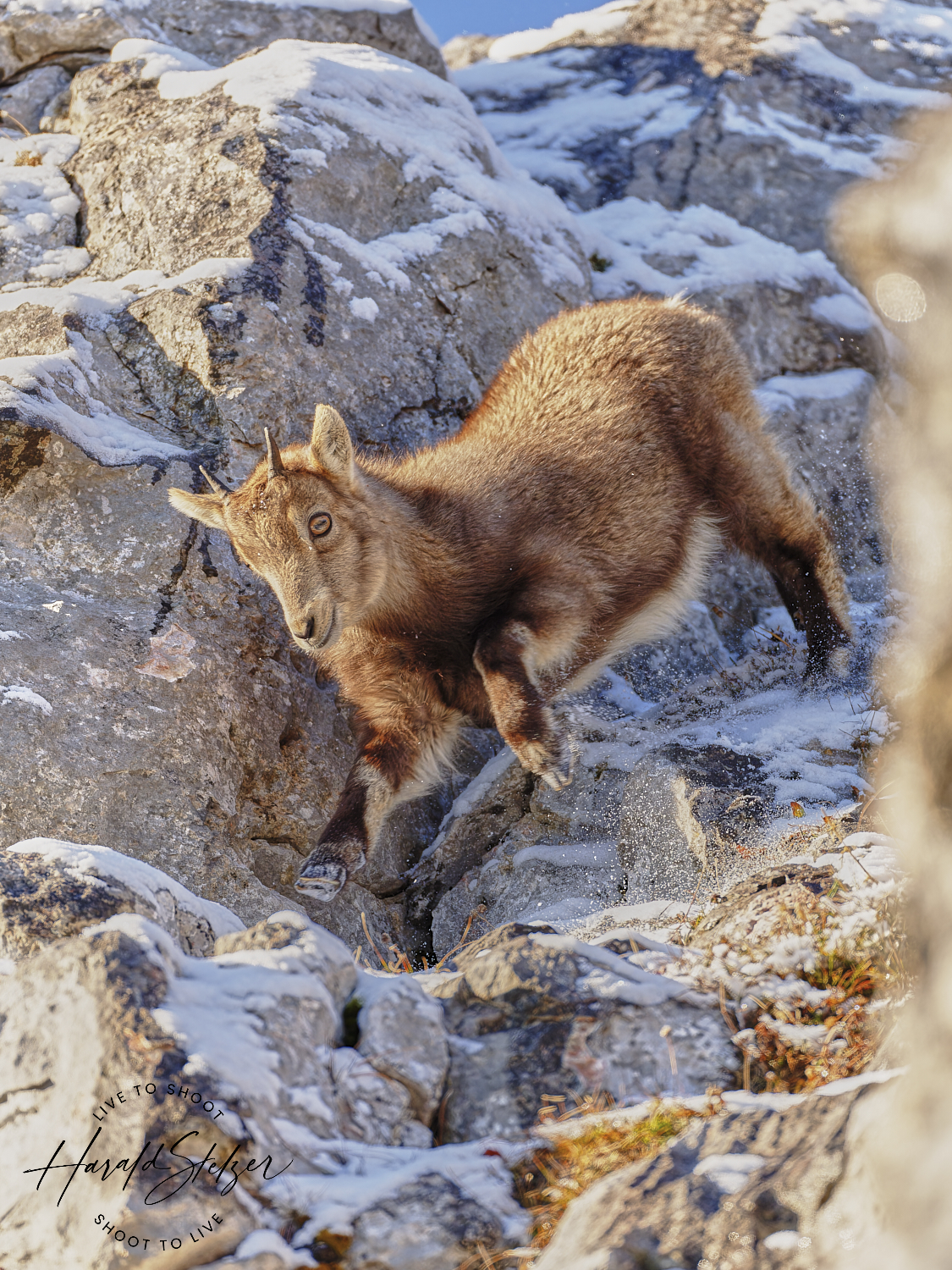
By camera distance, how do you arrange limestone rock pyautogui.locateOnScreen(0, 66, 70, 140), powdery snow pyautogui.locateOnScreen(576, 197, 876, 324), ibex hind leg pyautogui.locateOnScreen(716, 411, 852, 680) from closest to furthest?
ibex hind leg pyautogui.locateOnScreen(716, 411, 852, 680) < limestone rock pyautogui.locateOnScreen(0, 66, 70, 140) < powdery snow pyautogui.locateOnScreen(576, 197, 876, 324)

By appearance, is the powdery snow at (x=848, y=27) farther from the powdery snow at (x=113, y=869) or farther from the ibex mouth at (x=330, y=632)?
the powdery snow at (x=113, y=869)

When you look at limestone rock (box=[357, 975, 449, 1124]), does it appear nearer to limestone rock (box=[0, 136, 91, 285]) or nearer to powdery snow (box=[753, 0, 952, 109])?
Result: limestone rock (box=[0, 136, 91, 285])

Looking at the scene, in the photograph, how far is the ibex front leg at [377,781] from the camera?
474cm

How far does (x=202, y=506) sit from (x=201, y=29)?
19.6 feet

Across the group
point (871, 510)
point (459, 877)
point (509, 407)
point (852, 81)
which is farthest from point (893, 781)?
point (852, 81)

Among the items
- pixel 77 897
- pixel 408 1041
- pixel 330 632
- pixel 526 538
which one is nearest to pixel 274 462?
pixel 330 632

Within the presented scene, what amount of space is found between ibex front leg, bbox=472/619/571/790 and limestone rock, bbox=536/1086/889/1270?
7.64 ft

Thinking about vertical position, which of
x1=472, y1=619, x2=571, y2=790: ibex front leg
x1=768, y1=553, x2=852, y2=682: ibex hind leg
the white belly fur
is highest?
x1=472, y1=619, x2=571, y2=790: ibex front leg

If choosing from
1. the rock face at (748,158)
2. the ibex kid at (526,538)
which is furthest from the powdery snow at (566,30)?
the ibex kid at (526,538)

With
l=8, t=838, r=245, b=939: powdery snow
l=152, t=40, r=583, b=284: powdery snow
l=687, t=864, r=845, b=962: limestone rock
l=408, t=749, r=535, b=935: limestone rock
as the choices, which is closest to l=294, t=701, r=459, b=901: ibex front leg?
l=408, t=749, r=535, b=935: limestone rock

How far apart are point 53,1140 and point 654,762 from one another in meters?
3.24

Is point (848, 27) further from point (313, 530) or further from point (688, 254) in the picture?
point (313, 530)

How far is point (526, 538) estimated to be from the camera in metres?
5.39

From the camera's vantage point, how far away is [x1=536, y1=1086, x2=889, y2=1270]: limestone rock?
2.00 metres
